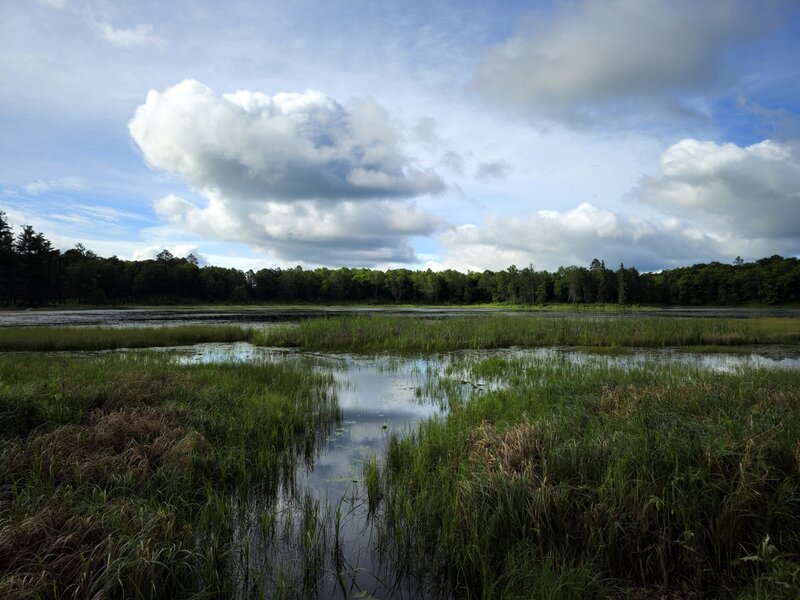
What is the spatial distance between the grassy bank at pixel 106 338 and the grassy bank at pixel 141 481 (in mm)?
13520

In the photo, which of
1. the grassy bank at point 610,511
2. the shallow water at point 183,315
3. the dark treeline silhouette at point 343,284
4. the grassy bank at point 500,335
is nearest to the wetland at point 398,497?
the grassy bank at point 610,511

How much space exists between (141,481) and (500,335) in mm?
24078

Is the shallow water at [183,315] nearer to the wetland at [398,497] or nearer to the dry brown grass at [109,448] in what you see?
the dry brown grass at [109,448]

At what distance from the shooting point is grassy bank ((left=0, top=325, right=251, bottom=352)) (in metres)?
22.9

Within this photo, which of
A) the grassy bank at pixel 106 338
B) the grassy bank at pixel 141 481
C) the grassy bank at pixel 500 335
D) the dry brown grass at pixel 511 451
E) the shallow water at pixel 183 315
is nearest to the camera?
the grassy bank at pixel 141 481

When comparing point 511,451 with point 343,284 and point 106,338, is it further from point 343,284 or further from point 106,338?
point 343,284

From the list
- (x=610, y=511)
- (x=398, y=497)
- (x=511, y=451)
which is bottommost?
(x=398, y=497)

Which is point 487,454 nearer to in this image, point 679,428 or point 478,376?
point 679,428

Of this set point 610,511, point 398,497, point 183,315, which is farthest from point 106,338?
point 183,315

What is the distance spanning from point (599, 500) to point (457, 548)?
1.87 metres

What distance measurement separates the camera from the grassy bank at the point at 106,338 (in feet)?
75.1

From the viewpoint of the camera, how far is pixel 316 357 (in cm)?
2166

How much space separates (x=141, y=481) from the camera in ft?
19.8

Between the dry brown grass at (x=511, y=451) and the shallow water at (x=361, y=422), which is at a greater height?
the dry brown grass at (x=511, y=451)
